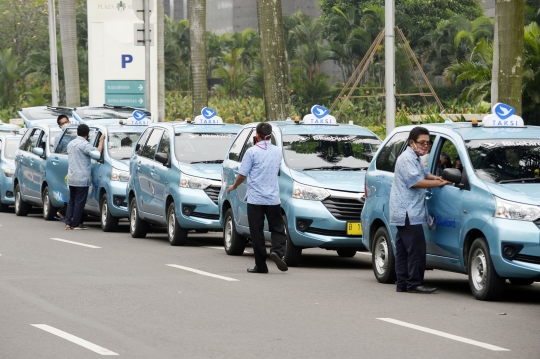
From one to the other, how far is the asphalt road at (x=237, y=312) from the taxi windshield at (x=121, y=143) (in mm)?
5922

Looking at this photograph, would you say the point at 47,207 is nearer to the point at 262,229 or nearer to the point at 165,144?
the point at 165,144

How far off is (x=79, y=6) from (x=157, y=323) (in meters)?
71.4

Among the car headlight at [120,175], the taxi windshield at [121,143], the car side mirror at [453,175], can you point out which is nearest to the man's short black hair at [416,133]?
the car side mirror at [453,175]

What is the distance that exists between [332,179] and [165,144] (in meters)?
4.82

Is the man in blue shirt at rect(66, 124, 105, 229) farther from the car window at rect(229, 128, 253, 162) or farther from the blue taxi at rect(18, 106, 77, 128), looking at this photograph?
the blue taxi at rect(18, 106, 77, 128)

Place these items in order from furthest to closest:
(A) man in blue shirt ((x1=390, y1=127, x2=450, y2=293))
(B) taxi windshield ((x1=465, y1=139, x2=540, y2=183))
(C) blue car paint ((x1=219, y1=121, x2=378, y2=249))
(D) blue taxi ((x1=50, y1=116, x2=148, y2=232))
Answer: (D) blue taxi ((x1=50, y1=116, x2=148, y2=232)), (C) blue car paint ((x1=219, y1=121, x2=378, y2=249)), (A) man in blue shirt ((x1=390, y1=127, x2=450, y2=293)), (B) taxi windshield ((x1=465, y1=139, x2=540, y2=183))

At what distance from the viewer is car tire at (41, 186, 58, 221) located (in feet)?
80.1

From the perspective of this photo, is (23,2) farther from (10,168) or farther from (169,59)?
(10,168)

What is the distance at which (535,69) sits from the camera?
25219mm

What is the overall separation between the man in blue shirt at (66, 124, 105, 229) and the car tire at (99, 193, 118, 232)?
38 cm

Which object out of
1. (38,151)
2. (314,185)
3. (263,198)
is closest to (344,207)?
(314,185)

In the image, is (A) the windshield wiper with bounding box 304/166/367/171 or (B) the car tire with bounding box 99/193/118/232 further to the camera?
(B) the car tire with bounding box 99/193/118/232

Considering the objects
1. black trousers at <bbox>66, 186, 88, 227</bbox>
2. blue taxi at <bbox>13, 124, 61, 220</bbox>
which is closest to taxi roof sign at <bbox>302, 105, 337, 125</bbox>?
black trousers at <bbox>66, 186, 88, 227</bbox>

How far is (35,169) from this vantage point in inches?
997
